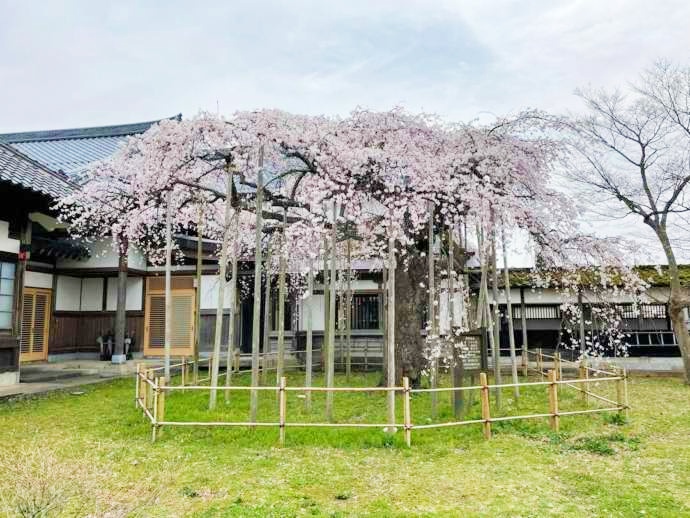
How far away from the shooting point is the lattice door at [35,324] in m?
16.5

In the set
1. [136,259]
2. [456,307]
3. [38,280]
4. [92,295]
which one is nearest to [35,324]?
[38,280]

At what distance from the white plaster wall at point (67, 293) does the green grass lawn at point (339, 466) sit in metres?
8.60

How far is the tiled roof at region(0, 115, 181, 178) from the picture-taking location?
2098 cm

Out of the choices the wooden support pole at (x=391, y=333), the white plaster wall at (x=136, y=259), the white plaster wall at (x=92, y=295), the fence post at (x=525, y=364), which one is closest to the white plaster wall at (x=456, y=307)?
the fence post at (x=525, y=364)

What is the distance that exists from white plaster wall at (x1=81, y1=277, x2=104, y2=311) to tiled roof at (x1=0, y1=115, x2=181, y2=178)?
491 centimetres

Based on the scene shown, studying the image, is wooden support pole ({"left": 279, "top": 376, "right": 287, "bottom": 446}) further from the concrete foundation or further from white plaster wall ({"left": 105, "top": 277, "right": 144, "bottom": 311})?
white plaster wall ({"left": 105, "top": 277, "right": 144, "bottom": 311})

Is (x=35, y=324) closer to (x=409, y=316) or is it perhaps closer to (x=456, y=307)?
(x=409, y=316)

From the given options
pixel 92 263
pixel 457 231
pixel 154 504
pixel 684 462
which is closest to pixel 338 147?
pixel 457 231

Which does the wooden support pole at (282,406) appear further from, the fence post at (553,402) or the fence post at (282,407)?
the fence post at (553,402)

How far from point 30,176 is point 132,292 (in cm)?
700

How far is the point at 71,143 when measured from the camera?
74.2 ft

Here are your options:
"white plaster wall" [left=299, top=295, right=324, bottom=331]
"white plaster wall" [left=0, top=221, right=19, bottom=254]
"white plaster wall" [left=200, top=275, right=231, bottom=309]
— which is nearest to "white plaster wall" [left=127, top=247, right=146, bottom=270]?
"white plaster wall" [left=200, top=275, right=231, bottom=309]

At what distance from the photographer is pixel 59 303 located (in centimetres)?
1788

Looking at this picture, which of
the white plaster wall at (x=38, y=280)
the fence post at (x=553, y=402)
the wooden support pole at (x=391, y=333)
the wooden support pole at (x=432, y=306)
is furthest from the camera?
the white plaster wall at (x=38, y=280)
